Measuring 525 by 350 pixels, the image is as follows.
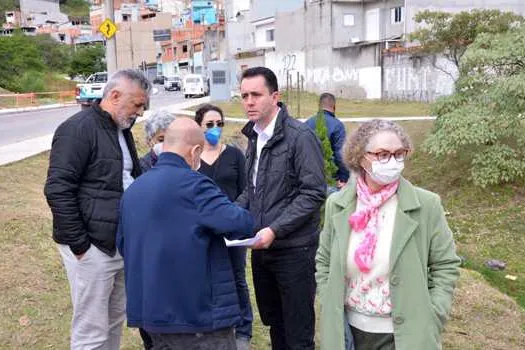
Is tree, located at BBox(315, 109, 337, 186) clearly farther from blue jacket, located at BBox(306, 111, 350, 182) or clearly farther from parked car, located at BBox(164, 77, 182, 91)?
parked car, located at BBox(164, 77, 182, 91)

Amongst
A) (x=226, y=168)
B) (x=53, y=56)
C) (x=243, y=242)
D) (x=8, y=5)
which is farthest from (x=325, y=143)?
(x=8, y=5)

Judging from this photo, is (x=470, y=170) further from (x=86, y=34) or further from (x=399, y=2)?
(x=86, y=34)

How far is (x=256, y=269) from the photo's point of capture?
3.23 metres

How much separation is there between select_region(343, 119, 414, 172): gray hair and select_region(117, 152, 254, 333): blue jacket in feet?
1.68

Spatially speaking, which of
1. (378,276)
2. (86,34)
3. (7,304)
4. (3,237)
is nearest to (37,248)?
(3,237)

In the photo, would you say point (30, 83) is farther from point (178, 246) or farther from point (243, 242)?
point (178, 246)

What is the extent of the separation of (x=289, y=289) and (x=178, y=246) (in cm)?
102

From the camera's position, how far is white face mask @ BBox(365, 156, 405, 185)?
2307 millimetres

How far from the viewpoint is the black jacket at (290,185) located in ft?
9.66

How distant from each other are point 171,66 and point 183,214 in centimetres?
7361

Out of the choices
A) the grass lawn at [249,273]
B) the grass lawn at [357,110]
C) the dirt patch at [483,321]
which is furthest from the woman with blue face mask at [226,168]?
the grass lawn at [357,110]

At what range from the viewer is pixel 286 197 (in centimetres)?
303

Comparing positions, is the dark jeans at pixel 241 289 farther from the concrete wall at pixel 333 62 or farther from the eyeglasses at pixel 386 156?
the concrete wall at pixel 333 62

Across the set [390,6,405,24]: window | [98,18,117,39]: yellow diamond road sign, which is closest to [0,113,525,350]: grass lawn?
[98,18,117,39]: yellow diamond road sign
